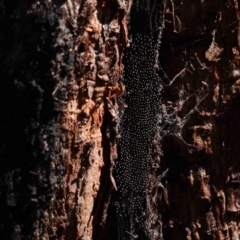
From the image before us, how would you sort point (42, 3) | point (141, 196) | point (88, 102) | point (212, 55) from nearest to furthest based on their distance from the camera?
point (42, 3) → point (88, 102) → point (141, 196) → point (212, 55)

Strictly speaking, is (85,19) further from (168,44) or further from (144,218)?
(144,218)

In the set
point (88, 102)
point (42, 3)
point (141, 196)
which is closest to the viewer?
point (42, 3)

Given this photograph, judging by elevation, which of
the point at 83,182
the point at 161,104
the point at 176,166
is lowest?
the point at 83,182

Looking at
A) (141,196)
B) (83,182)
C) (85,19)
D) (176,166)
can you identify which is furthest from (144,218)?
(85,19)

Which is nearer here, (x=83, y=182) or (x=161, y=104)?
(x=83, y=182)

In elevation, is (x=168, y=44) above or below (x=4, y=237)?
above

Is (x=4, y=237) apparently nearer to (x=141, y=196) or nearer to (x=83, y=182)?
(x=83, y=182)

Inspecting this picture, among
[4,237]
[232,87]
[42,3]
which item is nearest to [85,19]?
[42,3]
